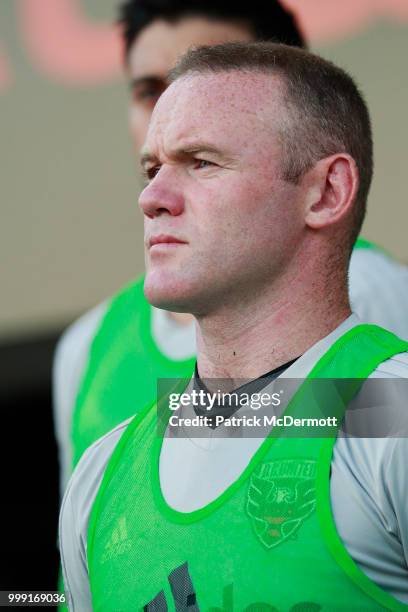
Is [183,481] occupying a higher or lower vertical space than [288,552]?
higher

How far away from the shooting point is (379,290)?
7.77 ft

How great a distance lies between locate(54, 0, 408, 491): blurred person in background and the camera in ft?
8.19

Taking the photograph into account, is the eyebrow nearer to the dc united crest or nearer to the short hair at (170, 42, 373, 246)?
the short hair at (170, 42, 373, 246)

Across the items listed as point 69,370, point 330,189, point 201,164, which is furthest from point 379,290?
point 69,370

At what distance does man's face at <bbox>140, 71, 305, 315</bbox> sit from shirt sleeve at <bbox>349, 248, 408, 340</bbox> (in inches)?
24.3

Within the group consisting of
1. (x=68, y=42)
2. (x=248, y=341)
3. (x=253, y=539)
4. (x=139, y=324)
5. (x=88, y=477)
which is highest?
(x=68, y=42)

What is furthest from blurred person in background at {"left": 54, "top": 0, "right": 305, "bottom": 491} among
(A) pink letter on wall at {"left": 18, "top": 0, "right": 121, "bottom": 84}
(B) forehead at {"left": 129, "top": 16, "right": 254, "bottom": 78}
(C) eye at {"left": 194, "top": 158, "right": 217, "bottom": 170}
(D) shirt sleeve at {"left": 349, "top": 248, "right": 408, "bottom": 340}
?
(A) pink letter on wall at {"left": 18, "top": 0, "right": 121, "bottom": 84}

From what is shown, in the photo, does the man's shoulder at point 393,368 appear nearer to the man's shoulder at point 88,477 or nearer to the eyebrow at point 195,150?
the eyebrow at point 195,150

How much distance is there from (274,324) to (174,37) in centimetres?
133

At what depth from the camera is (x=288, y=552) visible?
5.04 feet

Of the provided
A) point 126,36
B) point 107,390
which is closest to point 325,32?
point 126,36

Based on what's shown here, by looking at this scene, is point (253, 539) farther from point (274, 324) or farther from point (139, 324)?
point (139, 324)

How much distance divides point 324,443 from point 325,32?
2.42 metres

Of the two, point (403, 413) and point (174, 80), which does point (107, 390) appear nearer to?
point (174, 80)
